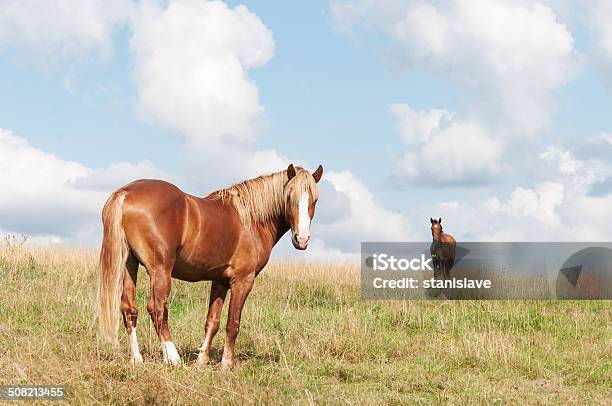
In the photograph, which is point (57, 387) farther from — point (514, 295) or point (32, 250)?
point (32, 250)

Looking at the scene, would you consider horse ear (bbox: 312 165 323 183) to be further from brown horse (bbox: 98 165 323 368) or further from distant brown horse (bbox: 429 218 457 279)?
distant brown horse (bbox: 429 218 457 279)

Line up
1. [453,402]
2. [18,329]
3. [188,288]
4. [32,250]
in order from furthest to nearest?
[32,250] → [188,288] → [18,329] → [453,402]

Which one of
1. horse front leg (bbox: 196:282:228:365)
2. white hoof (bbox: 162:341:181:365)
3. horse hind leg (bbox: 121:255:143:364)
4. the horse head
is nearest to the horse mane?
the horse head

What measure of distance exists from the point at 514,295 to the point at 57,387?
13.5 meters

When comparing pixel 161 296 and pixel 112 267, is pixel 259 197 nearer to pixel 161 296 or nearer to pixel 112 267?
pixel 161 296

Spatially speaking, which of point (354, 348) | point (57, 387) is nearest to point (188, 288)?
point (354, 348)

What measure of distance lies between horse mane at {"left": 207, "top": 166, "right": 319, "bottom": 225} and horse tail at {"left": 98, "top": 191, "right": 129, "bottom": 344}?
56.6 inches

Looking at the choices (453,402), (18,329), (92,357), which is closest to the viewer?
(453,402)

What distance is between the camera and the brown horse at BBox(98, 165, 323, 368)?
6723 mm

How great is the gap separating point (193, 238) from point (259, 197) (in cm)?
115


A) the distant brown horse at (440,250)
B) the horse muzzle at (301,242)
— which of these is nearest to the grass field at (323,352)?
the horse muzzle at (301,242)

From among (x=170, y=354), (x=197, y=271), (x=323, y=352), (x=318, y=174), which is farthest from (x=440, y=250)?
(x=170, y=354)

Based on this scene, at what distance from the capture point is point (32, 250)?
19344 millimetres

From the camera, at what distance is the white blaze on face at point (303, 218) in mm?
7258
